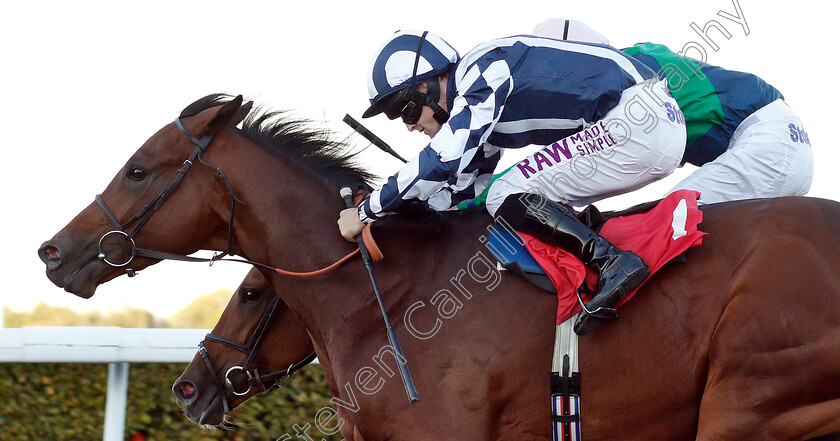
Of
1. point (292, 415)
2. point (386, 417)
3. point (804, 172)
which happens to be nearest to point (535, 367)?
point (386, 417)

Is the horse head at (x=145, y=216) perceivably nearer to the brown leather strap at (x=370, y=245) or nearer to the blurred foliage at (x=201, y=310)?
the brown leather strap at (x=370, y=245)

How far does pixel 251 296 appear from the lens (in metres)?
3.61

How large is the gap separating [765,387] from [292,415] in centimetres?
271

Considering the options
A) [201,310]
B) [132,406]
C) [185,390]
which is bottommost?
[201,310]

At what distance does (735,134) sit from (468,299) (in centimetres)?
128

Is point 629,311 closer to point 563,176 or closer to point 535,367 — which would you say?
point 535,367

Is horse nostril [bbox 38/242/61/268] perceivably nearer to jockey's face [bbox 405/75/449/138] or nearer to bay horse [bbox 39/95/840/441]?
bay horse [bbox 39/95/840/441]

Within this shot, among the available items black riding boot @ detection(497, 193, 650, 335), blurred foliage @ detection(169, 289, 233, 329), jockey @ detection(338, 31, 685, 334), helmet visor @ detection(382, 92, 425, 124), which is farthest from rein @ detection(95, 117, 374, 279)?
blurred foliage @ detection(169, 289, 233, 329)

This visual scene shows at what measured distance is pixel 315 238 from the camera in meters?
2.99

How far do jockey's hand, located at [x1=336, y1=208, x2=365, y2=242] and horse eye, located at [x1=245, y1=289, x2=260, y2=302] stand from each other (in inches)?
33.0

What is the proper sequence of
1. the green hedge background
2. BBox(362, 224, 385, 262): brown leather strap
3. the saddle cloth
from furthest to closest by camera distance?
the green hedge background → BBox(362, 224, 385, 262): brown leather strap → the saddle cloth

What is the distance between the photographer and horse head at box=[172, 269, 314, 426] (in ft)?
11.6

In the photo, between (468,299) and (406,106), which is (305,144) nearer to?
(406,106)

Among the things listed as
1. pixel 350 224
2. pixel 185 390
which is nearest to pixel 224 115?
pixel 350 224
